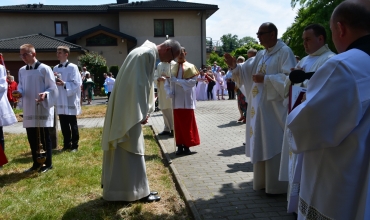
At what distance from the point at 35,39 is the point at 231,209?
3017 cm

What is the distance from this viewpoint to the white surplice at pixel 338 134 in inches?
70.2

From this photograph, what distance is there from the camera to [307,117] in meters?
1.87

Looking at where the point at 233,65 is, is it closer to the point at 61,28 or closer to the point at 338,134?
the point at 338,134

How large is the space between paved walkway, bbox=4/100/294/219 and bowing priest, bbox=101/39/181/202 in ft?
2.79

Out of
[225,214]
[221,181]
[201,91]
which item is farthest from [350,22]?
[201,91]

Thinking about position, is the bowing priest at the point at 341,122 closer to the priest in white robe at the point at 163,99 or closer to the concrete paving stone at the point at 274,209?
the concrete paving stone at the point at 274,209

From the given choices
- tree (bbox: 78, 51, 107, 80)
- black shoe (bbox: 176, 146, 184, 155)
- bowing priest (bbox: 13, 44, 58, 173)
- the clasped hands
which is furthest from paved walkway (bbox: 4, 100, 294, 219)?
tree (bbox: 78, 51, 107, 80)

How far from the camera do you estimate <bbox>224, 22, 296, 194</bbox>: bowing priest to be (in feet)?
14.6

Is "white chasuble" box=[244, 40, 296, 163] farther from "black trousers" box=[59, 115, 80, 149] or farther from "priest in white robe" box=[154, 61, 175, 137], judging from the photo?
"black trousers" box=[59, 115, 80, 149]

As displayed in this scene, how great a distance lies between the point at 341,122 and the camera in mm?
1814

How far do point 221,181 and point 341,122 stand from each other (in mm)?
3874

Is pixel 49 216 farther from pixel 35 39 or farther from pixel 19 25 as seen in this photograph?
pixel 19 25

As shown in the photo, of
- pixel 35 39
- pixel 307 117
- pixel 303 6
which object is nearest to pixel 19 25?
pixel 35 39

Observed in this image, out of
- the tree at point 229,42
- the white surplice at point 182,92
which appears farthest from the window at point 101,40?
the tree at point 229,42
